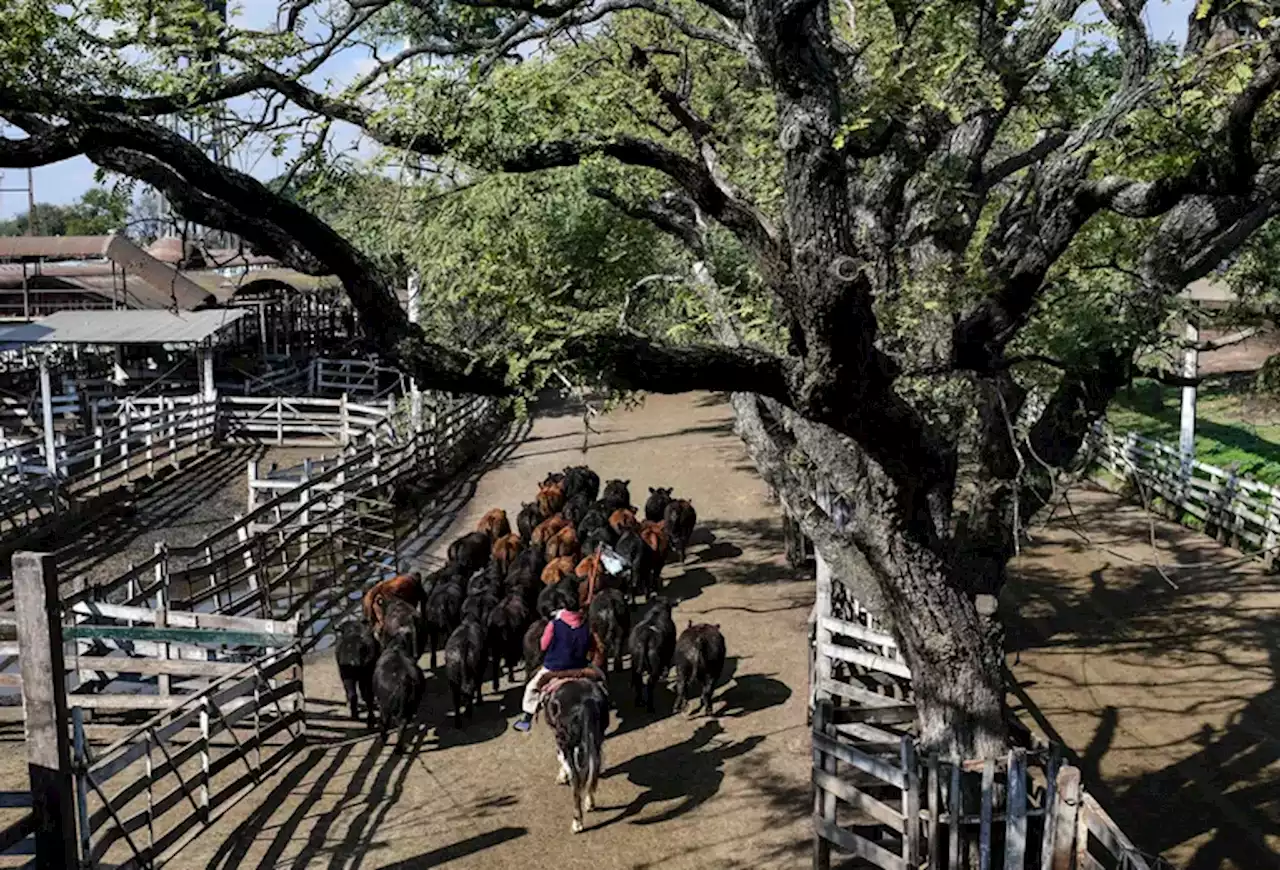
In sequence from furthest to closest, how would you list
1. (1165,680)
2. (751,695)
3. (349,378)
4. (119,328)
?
(349,378)
(119,328)
(1165,680)
(751,695)

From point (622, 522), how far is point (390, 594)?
455 centimetres

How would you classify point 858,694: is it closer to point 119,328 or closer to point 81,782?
point 81,782

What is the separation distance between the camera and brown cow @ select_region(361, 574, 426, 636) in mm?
12117

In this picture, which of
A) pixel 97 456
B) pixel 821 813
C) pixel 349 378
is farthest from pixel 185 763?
pixel 349 378

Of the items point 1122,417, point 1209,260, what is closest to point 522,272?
point 1209,260

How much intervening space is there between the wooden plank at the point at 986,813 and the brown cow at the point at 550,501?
11916mm

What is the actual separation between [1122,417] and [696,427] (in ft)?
37.5

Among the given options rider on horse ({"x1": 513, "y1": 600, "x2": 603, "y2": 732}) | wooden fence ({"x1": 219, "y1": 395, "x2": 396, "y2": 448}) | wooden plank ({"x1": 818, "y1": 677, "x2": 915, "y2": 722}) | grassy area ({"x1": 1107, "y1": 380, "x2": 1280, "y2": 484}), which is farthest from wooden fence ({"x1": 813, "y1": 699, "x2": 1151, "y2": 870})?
wooden fence ({"x1": 219, "y1": 395, "x2": 396, "y2": 448})

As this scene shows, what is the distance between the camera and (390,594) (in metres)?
12.4

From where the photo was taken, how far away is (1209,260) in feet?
27.2

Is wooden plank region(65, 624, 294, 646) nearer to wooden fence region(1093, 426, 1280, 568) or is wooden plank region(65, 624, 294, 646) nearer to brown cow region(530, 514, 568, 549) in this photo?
brown cow region(530, 514, 568, 549)

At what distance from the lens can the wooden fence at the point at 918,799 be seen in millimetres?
6352

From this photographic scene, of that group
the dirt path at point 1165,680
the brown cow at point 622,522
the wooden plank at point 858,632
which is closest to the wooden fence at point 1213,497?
the dirt path at point 1165,680

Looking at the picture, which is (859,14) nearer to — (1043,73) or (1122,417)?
(1043,73)
